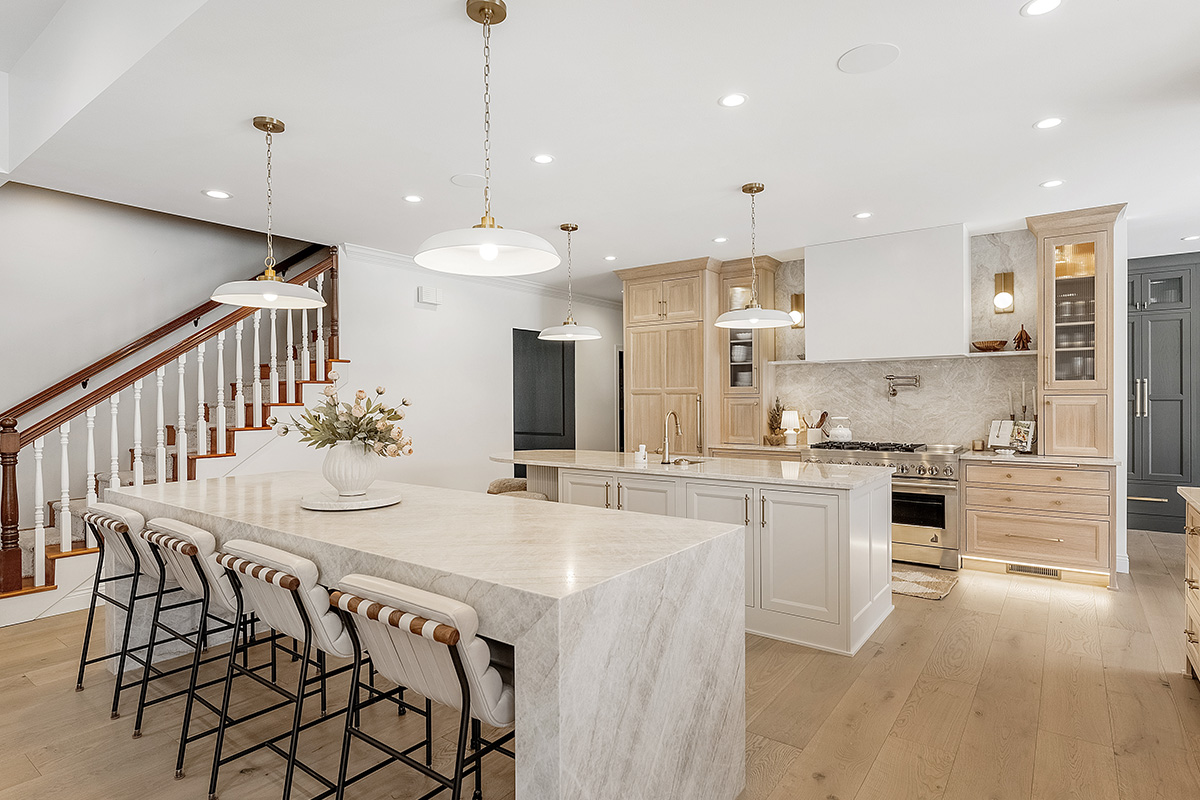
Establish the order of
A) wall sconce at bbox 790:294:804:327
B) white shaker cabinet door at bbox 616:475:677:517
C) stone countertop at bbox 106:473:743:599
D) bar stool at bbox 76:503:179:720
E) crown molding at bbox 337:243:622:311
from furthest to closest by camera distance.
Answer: wall sconce at bbox 790:294:804:327
crown molding at bbox 337:243:622:311
white shaker cabinet door at bbox 616:475:677:517
bar stool at bbox 76:503:179:720
stone countertop at bbox 106:473:743:599

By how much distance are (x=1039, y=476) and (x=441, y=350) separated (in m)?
5.06

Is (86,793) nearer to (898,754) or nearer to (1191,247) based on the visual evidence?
(898,754)

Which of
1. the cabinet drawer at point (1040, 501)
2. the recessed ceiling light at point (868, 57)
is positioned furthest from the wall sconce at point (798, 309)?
the recessed ceiling light at point (868, 57)

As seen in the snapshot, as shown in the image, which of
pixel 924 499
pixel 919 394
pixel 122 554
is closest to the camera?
pixel 122 554

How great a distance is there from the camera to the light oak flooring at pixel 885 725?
215cm

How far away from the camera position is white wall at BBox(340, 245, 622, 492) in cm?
562

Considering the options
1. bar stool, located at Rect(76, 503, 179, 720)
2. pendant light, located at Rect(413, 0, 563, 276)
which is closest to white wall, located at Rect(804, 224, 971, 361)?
pendant light, located at Rect(413, 0, 563, 276)

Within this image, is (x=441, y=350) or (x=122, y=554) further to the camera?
(x=441, y=350)

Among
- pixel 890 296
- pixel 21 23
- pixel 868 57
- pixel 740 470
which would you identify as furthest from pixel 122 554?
pixel 890 296

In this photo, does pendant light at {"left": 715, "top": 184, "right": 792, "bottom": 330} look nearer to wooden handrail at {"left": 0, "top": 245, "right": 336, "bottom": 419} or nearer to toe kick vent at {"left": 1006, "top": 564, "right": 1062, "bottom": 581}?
toe kick vent at {"left": 1006, "top": 564, "right": 1062, "bottom": 581}

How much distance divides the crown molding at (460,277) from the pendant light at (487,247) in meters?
1.97

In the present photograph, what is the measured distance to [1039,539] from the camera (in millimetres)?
4566

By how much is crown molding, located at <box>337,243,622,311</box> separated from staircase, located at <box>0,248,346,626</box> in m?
0.21

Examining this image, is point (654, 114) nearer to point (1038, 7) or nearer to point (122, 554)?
point (1038, 7)
